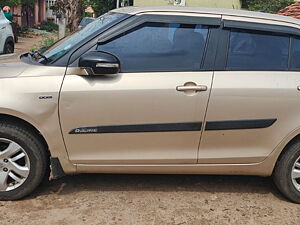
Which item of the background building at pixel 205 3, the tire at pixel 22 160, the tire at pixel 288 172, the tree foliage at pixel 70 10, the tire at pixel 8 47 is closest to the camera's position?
the tire at pixel 22 160

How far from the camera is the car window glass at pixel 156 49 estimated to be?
3.27 meters

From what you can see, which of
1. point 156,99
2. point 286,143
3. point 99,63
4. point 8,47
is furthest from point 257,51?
point 8,47

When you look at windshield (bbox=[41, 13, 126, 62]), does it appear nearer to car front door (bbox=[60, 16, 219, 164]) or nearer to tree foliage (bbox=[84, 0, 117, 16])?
car front door (bbox=[60, 16, 219, 164])

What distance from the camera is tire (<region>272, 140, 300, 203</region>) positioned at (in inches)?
136

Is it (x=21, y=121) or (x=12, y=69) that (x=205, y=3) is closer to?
(x=12, y=69)

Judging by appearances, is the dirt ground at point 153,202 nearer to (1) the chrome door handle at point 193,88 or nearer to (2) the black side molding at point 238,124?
(2) the black side molding at point 238,124

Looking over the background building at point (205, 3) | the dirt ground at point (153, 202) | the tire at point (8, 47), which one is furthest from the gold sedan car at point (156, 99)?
the background building at point (205, 3)

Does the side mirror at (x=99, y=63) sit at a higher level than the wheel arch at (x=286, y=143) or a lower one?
higher

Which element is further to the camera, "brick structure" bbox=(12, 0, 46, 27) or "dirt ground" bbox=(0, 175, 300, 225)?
"brick structure" bbox=(12, 0, 46, 27)

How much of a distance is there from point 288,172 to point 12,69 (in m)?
2.61

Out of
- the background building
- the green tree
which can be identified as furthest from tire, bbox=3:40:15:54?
the green tree

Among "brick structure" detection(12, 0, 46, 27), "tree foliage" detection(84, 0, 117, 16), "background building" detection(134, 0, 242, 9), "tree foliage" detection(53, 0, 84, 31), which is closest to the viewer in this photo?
"tree foliage" detection(53, 0, 84, 31)

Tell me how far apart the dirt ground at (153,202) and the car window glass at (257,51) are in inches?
48.9

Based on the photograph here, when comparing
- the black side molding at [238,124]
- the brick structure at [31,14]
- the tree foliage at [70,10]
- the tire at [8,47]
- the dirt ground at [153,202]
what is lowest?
the brick structure at [31,14]
